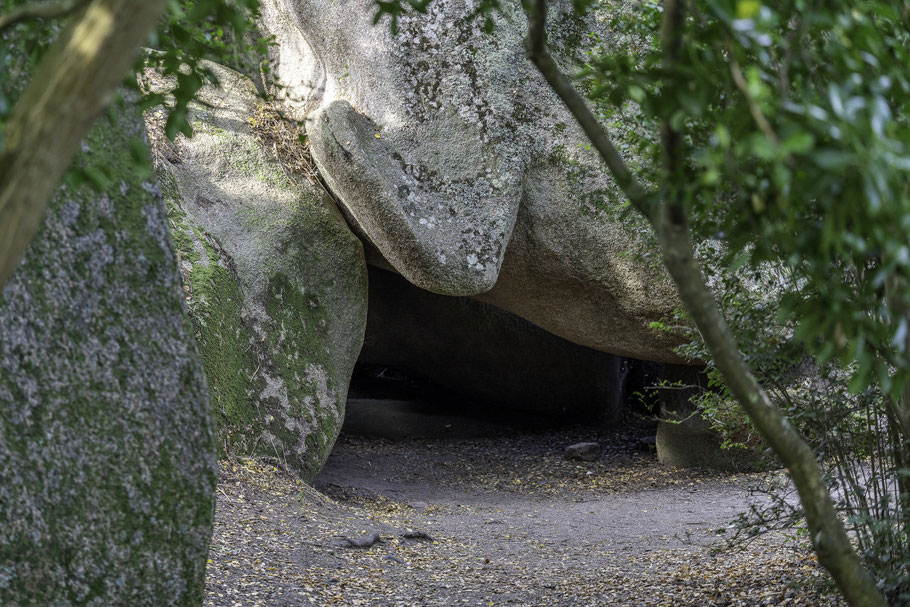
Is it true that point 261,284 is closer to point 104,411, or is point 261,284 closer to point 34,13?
point 104,411

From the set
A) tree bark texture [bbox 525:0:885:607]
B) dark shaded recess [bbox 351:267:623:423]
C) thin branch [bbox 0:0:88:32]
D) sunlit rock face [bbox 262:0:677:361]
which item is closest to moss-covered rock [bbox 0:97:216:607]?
thin branch [bbox 0:0:88:32]

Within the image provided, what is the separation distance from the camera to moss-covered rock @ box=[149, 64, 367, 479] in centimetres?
722

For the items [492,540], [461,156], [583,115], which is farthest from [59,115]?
[461,156]

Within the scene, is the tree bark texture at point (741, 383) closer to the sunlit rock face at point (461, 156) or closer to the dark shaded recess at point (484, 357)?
the sunlit rock face at point (461, 156)

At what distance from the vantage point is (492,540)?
6.43 metres

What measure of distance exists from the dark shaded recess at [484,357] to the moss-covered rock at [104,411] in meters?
9.11

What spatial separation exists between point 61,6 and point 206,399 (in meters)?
1.88

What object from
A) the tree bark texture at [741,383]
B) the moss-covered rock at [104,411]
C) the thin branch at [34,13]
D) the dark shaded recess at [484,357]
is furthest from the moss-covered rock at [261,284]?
the thin branch at [34,13]

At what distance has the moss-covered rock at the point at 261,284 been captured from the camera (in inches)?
284

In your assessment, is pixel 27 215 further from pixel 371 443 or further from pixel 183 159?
pixel 371 443

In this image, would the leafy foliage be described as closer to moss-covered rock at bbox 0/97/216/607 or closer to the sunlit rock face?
moss-covered rock at bbox 0/97/216/607

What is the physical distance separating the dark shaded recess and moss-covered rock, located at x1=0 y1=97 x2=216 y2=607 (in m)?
9.11

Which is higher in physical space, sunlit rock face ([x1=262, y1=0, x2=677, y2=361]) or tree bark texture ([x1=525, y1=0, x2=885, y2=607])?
sunlit rock face ([x1=262, y1=0, x2=677, y2=361])

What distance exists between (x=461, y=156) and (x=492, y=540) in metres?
3.71
